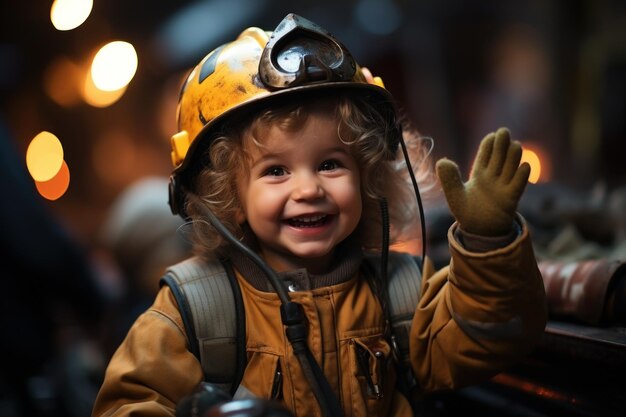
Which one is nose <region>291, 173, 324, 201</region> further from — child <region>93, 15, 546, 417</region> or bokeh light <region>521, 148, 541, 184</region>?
bokeh light <region>521, 148, 541, 184</region>

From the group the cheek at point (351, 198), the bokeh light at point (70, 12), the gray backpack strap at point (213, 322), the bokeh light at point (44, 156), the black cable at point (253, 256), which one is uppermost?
the bokeh light at point (70, 12)

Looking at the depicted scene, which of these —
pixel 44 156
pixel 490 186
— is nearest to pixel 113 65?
pixel 44 156

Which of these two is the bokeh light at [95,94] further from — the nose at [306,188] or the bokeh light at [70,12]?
the nose at [306,188]

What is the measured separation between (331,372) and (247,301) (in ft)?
0.94

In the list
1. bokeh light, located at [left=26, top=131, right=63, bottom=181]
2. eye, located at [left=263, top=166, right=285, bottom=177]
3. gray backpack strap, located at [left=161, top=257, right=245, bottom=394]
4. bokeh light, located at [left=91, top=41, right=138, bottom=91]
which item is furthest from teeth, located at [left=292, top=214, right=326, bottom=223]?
bokeh light, located at [left=26, top=131, right=63, bottom=181]

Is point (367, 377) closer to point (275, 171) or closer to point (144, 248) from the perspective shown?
point (275, 171)

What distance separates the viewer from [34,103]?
8914 mm

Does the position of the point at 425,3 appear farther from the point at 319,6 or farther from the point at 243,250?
the point at 243,250

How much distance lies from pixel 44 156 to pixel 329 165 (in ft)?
25.0

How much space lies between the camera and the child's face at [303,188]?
196cm

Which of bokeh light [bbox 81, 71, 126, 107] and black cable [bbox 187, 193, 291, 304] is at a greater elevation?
bokeh light [bbox 81, 71, 126, 107]

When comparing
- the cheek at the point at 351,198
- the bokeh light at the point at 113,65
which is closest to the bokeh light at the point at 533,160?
the bokeh light at the point at 113,65

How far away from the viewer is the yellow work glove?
1.70 m

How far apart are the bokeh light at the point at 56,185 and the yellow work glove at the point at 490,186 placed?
24.5 feet
